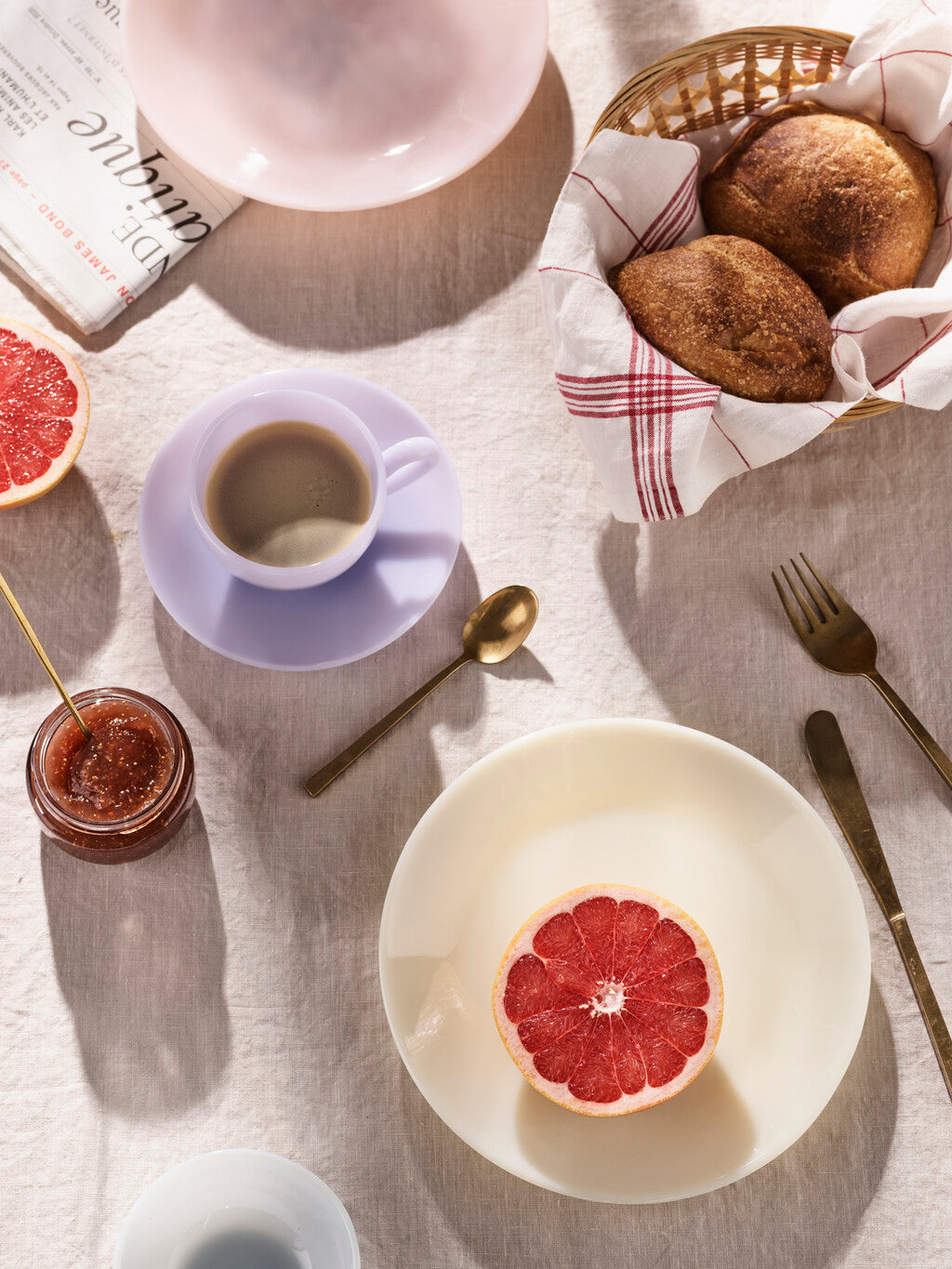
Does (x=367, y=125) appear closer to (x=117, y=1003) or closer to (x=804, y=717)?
(x=804, y=717)

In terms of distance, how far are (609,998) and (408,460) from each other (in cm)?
52

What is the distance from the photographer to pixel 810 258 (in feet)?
3.12

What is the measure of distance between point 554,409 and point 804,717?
0.41 metres

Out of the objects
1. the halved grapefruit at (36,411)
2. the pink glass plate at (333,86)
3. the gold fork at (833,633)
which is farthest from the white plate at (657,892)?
the pink glass plate at (333,86)

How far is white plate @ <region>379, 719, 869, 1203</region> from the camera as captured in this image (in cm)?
93

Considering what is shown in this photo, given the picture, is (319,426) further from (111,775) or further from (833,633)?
(833,633)

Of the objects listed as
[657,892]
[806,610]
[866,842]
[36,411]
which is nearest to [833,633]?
[806,610]

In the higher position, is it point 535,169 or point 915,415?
point 535,169

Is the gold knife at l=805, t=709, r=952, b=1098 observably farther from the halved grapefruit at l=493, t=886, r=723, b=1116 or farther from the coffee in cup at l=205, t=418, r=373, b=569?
the coffee in cup at l=205, t=418, r=373, b=569

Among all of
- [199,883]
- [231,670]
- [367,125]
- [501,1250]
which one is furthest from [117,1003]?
[367,125]

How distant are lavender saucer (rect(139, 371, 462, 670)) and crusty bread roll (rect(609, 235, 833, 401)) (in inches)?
9.4

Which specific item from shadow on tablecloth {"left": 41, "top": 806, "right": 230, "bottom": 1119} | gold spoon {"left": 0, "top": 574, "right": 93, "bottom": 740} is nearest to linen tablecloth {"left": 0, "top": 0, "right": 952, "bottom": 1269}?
shadow on tablecloth {"left": 41, "top": 806, "right": 230, "bottom": 1119}

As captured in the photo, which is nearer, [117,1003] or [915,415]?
[117,1003]

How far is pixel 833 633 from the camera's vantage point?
104 cm
